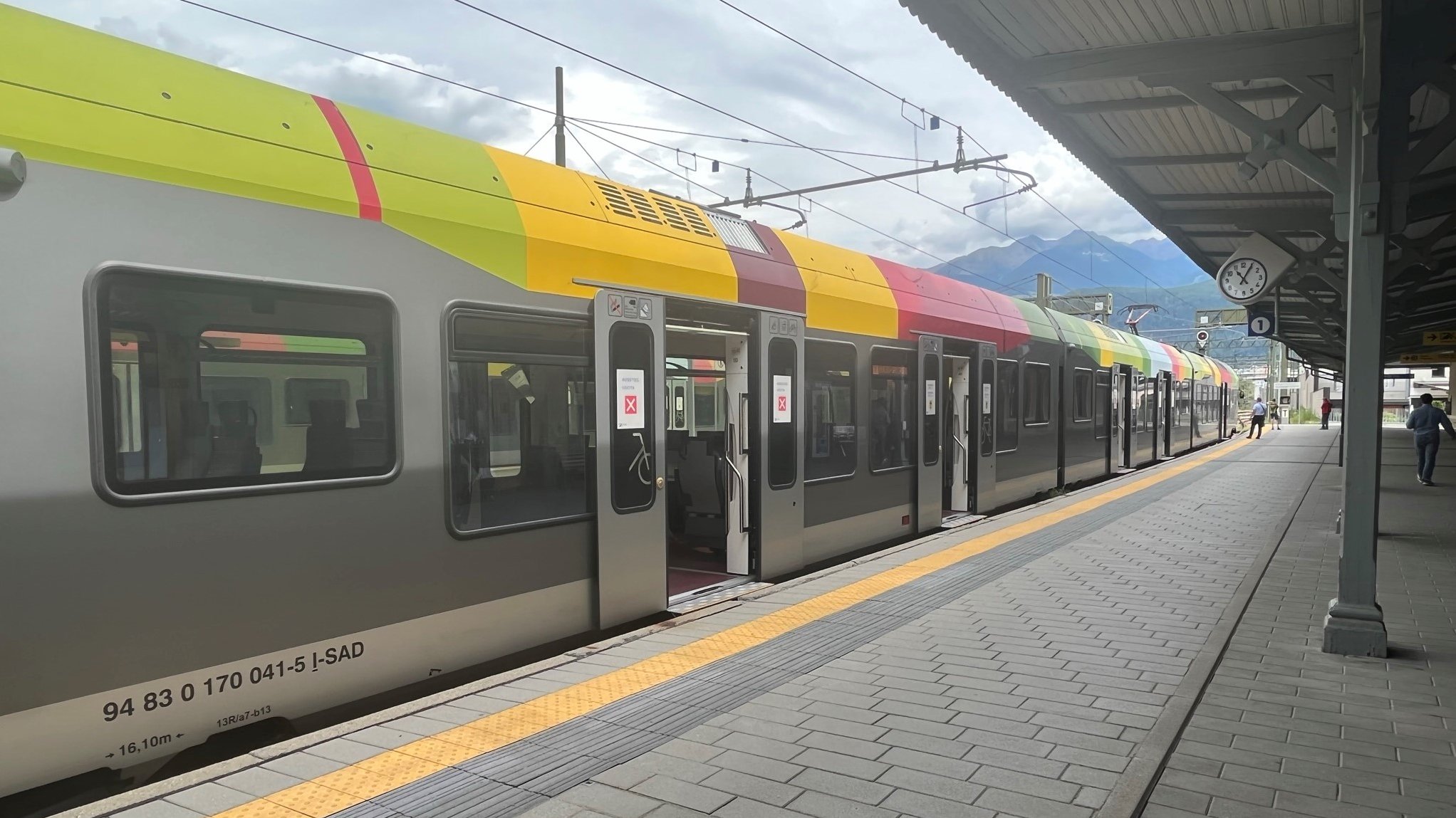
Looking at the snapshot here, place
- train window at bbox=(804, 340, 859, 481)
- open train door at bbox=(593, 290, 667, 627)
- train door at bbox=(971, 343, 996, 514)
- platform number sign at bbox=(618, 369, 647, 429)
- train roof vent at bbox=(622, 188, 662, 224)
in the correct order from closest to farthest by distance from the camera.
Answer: open train door at bbox=(593, 290, 667, 627) → platform number sign at bbox=(618, 369, 647, 429) → train roof vent at bbox=(622, 188, 662, 224) → train window at bbox=(804, 340, 859, 481) → train door at bbox=(971, 343, 996, 514)

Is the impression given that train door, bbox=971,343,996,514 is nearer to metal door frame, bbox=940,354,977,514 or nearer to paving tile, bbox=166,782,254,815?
metal door frame, bbox=940,354,977,514

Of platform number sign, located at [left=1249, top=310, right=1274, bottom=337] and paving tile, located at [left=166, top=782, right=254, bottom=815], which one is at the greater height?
platform number sign, located at [left=1249, top=310, right=1274, bottom=337]

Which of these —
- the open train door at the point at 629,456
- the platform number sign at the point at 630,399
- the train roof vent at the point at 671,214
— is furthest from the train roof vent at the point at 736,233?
the platform number sign at the point at 630,399

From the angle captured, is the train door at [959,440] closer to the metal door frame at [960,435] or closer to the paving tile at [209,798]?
the metal door frame at [960,435]

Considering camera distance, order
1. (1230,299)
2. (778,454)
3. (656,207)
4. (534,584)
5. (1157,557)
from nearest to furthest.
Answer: (534,584)
(656,207)
(778,454)
(1157,557)
(1230,299)

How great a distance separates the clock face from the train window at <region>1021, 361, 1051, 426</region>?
9.41 feet

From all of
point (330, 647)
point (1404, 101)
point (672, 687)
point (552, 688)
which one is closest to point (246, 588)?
point (330, 647)

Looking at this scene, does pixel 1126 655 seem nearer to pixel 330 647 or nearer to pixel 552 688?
pixel 552 688

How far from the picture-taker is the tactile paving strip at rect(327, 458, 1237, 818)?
3332mm

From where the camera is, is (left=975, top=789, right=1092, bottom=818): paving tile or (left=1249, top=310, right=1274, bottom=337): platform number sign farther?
(left=1249, top=310, right=1274, bottom=337): platform number sign

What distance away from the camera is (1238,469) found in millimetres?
19156

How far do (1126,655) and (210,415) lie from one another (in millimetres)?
4926

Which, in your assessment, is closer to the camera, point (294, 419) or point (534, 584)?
point (294, 419)

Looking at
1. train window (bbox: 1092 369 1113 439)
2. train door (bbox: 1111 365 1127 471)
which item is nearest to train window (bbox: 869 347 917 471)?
train window (bbox: 1092 369 1113 439)
